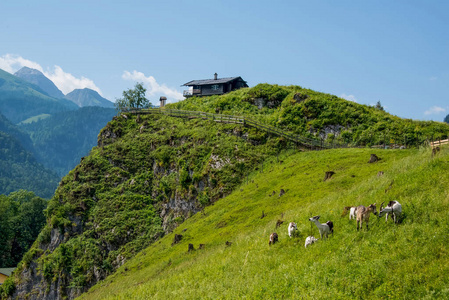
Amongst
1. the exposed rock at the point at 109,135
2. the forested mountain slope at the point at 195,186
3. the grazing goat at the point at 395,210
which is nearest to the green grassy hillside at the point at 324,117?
the forested mountain slope at the point at 195,186

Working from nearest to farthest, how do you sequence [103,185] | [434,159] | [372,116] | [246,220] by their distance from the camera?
[434,159], [246,220], [372,116], [103,185]

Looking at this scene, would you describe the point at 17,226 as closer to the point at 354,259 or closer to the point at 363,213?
the point at 363,213

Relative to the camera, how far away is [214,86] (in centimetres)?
10300

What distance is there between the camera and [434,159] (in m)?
22.5

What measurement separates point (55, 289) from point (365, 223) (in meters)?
65.7

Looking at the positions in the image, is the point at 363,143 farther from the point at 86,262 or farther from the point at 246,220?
the point at 86,262

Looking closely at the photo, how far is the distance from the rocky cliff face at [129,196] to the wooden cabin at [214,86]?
20.8 meters

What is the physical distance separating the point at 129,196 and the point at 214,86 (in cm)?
4406

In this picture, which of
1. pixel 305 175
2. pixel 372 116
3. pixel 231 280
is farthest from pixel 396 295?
pixel 372 116

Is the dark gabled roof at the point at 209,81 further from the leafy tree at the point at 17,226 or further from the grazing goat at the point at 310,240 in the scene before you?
the grazing goat at the point at 310,240

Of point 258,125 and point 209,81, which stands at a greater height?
point 209,81

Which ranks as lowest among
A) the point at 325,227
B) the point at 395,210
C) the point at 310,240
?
the point at 310,240

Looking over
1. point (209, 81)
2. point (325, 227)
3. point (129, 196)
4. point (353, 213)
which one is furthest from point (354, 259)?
point (209, 81)

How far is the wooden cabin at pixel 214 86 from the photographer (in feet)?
333
